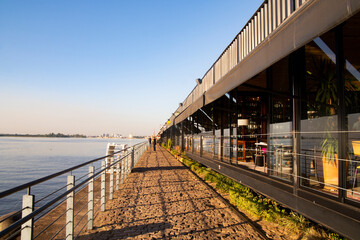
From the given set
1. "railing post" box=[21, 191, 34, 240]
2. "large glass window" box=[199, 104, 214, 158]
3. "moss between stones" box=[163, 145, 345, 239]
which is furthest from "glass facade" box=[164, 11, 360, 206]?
"large glass window" box=[199, 104, 214, 158]

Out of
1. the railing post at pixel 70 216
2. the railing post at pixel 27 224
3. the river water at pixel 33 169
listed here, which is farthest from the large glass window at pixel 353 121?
the river water at pixel 33 169

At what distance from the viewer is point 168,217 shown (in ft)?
15.2

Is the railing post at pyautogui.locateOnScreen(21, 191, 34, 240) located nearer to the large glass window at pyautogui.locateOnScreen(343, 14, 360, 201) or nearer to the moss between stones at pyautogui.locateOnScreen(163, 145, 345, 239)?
the large glass window at pyautogui.locateOnScreen(343, 14, 360, 201)

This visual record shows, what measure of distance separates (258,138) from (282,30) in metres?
6.41

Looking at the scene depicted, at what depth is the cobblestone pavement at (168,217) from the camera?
12.5 feet

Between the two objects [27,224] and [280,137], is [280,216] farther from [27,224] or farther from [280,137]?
[27,224]

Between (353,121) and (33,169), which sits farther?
(33,169)

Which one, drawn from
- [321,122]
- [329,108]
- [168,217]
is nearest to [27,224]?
[168,217]

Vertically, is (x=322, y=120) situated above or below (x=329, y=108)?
below

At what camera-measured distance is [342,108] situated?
2.83 m

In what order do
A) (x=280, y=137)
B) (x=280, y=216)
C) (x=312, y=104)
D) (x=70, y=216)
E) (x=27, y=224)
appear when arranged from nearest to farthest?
(x=27, y=224) → (x=70, y=216) → (x=312, y=104) → (x=280, y=216) → (x=280, y=137)

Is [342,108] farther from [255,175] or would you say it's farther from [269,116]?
[255,175]

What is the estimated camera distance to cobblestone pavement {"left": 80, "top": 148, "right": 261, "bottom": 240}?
3799mm

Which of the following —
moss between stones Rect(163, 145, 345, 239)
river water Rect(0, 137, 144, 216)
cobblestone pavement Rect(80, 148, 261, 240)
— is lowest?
river water Rect(0, 137, 144, 216)
